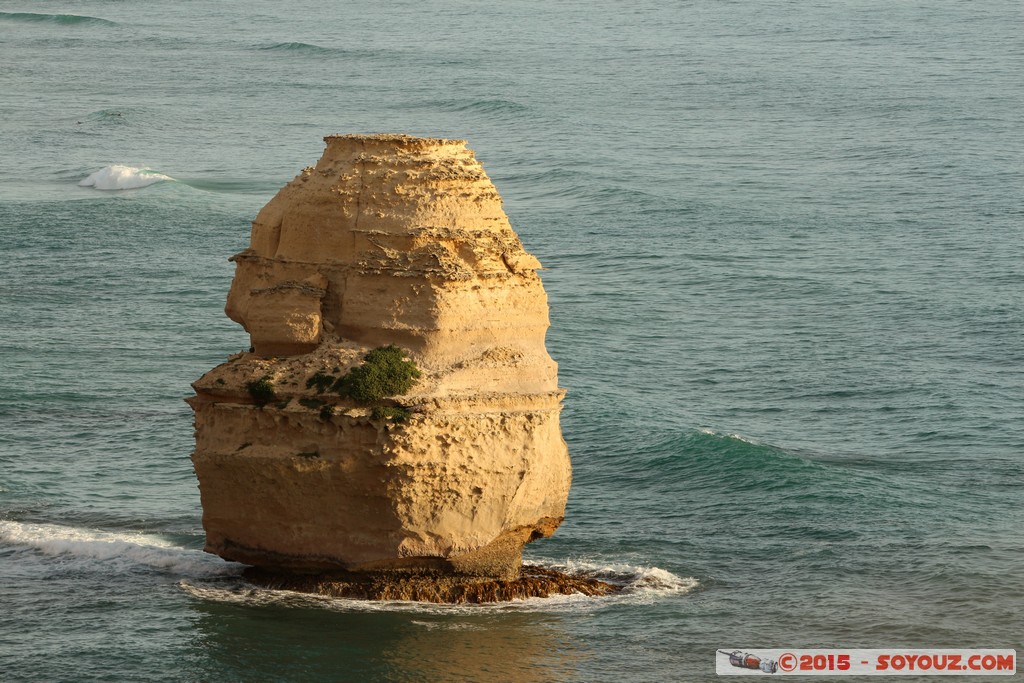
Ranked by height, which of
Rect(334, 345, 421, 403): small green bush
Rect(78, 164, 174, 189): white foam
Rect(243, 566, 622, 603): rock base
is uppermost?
Rect(334, 345, 421, 403): small green bush

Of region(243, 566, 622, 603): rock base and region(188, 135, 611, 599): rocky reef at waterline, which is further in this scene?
region(243, 566, 622, 603): rock base

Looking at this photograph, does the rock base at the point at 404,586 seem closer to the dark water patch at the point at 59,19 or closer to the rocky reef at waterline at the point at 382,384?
the rocky reef at waterline at the point at 382,384

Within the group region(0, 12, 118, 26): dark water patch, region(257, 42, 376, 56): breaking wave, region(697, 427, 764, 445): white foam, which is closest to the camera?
region(697, 427, 764, 445): white foam

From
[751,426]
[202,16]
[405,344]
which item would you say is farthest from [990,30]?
[405,344]

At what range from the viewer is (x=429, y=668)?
32438mm

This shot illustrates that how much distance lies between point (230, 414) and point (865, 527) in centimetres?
1616

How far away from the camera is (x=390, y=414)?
33812mm

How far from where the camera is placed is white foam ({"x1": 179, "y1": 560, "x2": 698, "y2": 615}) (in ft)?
115

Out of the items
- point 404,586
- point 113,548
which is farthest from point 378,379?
point 113,548

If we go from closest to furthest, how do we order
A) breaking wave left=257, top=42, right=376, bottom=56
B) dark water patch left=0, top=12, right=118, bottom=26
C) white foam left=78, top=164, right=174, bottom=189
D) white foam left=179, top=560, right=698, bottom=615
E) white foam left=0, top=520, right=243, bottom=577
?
1. white foam left=179, top=560, right=698, bottom=615
2. white foam left=0, top=520, right=243, bottom=577
3. white foam left=78, top=164, right=174, bottom=189
4. breaking wave left=257, top=42, right=376, bottom=56
5. dark water patch left=0, top=12, right=118, bottom=26

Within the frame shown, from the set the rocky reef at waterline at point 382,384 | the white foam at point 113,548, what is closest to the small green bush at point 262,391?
the rocky reef at waterline at point 382,384

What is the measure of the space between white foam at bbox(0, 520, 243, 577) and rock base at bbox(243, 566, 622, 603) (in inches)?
70.0

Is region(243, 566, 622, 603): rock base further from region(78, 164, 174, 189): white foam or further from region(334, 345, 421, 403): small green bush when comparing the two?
region(78, 164, 174, 189): white foam

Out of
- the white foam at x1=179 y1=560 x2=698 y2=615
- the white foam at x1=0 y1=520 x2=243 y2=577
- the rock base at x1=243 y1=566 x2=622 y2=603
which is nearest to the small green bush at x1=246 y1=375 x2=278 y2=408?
the rock base at x1=243 y1=566 x2=622 y2=603
